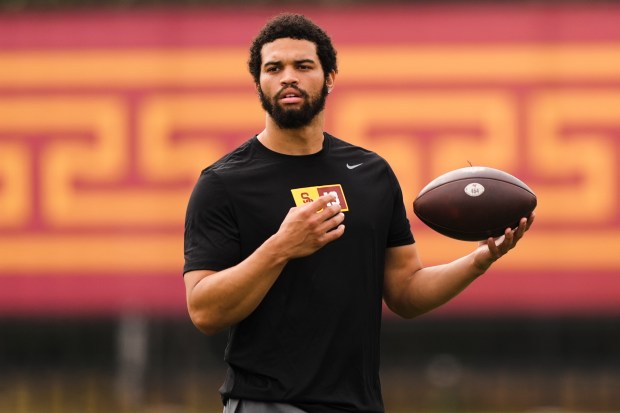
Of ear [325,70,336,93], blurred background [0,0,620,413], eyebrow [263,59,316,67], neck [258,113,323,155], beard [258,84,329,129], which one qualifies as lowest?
blurred background [0,0,620,413]

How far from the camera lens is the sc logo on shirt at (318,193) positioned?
3281mm

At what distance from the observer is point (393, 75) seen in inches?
372

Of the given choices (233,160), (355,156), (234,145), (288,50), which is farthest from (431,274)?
(234,145)

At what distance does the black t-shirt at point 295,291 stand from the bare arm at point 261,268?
0.11m

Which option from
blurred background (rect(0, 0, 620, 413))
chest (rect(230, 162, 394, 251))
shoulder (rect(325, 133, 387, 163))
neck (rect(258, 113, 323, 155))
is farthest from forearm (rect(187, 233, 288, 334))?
blurred background (rect(0, 0, 620, 413))

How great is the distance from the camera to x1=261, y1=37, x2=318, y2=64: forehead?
3352mm

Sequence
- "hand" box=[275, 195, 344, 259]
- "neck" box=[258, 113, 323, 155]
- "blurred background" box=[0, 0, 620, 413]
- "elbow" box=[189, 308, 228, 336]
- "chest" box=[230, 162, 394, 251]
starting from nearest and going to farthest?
"hand" box=[275, 195, 344, 259], "elbow" box=[189, 308, 228, 336], "chest" box=[230, 162, 394, 251], "neck" box=[258, 113, 323, 155], "blurred background" box=[0, 0, 620, 413]

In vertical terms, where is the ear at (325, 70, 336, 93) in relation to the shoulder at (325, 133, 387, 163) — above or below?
above

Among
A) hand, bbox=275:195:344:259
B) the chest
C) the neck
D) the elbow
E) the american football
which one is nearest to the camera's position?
hand, bbox=275:195:344:259

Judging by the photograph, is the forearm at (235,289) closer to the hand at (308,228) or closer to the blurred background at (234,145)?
the hand at (308,228)

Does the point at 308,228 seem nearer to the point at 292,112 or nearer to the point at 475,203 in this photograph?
the point at 292,112

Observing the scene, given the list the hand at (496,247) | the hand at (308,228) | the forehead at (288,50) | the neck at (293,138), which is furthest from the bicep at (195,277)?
the hand at (496,247)

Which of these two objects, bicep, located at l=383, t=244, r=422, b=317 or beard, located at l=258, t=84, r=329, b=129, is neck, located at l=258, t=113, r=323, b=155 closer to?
beard, located at l=258, t=84, r=329, b=129

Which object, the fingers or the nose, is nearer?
the nose
